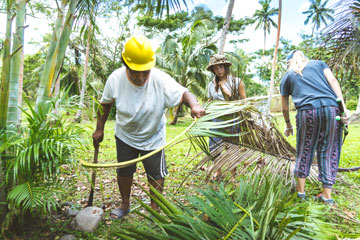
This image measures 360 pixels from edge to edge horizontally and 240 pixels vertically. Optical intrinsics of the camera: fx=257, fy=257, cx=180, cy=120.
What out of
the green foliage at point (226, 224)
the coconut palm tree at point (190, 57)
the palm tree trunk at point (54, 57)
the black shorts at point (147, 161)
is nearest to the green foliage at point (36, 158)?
the palm tree trunk at point (54, 57)

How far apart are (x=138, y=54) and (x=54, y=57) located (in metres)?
0.76

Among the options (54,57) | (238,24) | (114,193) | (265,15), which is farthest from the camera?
(265,15)

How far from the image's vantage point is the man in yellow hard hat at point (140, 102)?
82.8 inches

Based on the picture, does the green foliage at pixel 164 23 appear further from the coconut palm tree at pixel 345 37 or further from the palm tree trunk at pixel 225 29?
the coconut palm tree at pixel 345 37

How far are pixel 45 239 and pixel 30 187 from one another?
0.59 meters

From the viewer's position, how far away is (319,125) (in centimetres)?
250

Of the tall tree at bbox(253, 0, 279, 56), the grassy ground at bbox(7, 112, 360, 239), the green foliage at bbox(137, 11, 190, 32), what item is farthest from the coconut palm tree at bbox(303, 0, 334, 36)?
the grassy ground at bbox(7, 112, 360, 239)

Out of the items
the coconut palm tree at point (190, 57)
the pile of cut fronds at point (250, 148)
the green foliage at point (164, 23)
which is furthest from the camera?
the green foliage at point (164, 23)

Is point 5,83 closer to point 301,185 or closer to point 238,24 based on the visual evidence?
point 301,185

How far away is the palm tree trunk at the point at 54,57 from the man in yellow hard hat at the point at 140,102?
455 mm

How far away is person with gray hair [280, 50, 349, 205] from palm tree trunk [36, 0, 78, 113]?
2.27 m

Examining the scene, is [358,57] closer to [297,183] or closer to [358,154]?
[358,154]

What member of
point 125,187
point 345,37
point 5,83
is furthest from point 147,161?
point 345,37

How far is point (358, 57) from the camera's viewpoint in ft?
13.6
